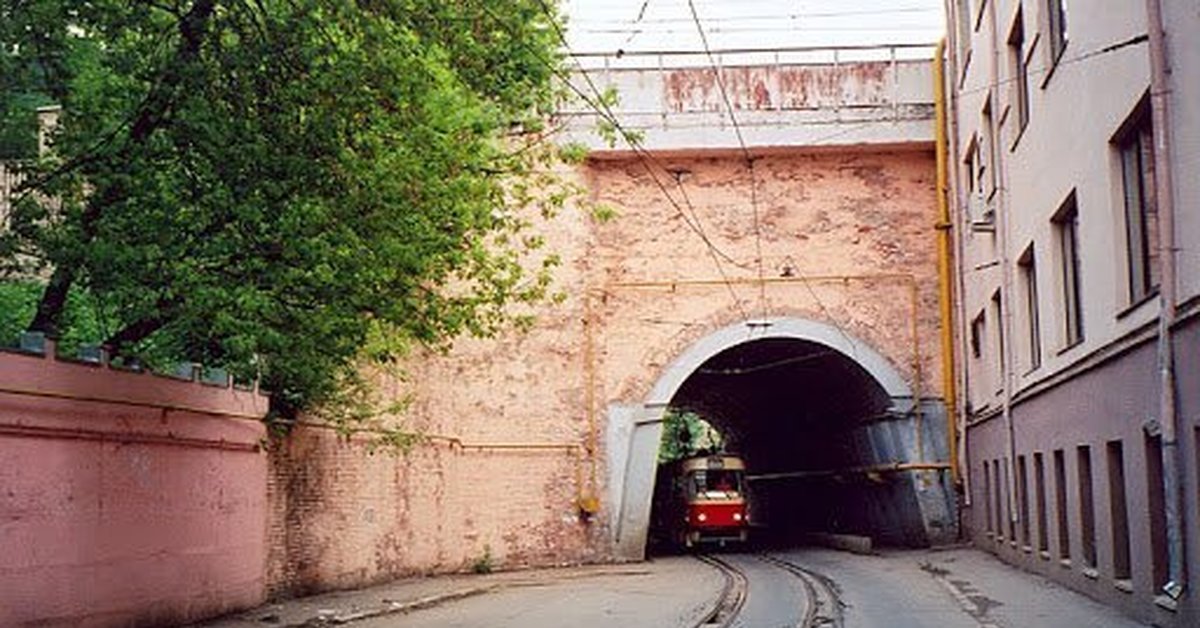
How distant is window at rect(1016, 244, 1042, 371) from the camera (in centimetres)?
2144

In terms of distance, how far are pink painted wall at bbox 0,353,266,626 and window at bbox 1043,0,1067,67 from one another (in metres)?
11.0

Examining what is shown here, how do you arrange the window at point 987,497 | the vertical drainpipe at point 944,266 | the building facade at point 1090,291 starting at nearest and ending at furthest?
1. the building facade at point 1090,291
2. the window at point 987,497
3. the vertical drainpipe at point 944,266

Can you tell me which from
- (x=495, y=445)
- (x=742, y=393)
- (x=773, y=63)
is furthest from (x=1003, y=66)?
(x=742, y=393)

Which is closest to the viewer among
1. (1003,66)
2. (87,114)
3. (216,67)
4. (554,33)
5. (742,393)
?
(216,67)

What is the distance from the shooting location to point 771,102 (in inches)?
1123

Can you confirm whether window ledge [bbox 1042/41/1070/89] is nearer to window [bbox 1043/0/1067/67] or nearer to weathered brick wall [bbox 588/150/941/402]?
window [bbox 1043/0/1067/67]

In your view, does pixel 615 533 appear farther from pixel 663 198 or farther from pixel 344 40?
pixel 344 40

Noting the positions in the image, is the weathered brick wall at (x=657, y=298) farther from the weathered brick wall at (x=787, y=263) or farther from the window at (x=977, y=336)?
the window at (x=977, y=336)

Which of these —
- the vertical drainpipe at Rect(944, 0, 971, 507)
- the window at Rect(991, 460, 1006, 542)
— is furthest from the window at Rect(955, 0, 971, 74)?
the window at Rect(991, 460, 1006, 542)

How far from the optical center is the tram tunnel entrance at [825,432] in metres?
28.8

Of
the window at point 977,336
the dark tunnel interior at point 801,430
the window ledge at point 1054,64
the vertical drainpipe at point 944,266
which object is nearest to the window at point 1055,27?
the window ledge at point 1054,64

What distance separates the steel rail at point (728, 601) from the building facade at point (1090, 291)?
420cm

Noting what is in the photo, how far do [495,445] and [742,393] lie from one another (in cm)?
1526

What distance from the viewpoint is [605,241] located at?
29.3 m
